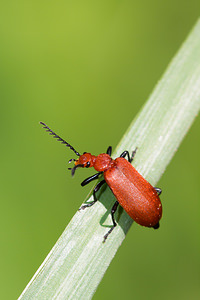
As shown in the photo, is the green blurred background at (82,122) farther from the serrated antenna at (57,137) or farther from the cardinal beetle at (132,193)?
the cardinal beetle at (132,193)

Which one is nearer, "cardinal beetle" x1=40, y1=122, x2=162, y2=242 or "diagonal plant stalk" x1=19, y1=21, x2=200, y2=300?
"diagonal plant stalk" x1=19, y1=21, x2=200, y2=300

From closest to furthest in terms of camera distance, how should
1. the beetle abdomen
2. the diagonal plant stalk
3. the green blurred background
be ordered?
1. the diagonal plant stalk
2. the beetle abdomen
3. the green blurred background

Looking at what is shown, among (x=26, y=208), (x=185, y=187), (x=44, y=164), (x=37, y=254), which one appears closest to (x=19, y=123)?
(x=44, y=164)

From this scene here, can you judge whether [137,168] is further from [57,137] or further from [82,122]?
[82,122]

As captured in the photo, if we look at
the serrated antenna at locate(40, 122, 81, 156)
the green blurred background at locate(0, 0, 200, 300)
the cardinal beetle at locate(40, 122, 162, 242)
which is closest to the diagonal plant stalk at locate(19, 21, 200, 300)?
the cardinal beetle at locate(40, 122, 162, 242)

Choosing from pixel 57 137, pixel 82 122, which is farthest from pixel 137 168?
pixel 82 122

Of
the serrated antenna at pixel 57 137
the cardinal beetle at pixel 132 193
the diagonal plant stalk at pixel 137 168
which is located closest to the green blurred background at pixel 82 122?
the serrated antenna at pixel 57 137

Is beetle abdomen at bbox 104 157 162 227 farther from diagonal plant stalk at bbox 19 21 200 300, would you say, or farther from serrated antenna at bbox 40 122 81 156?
serrated antenna at bbox 40 122 81 156
